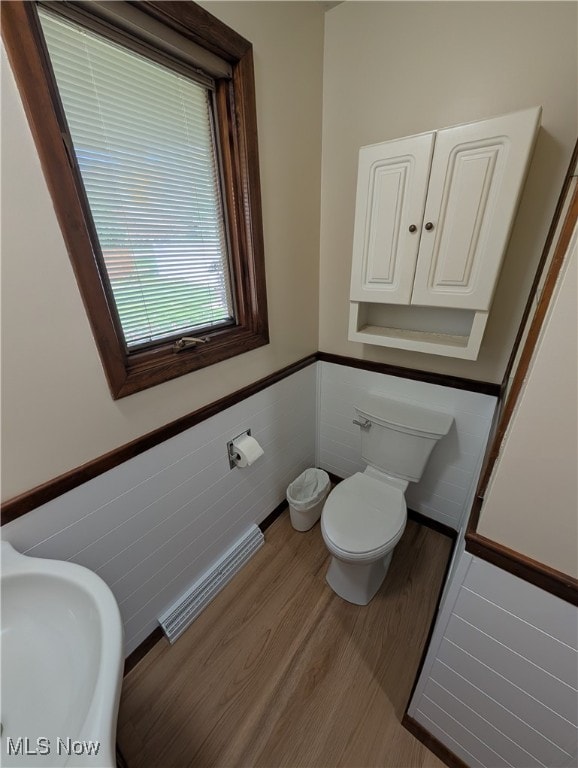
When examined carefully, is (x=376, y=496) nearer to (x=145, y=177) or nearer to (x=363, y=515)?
(x=363, y=515)

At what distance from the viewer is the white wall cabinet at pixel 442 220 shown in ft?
3.25

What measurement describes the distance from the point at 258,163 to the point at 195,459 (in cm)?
118

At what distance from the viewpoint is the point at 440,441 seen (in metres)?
1.55

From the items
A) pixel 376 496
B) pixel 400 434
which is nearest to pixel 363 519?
pixel 376 496

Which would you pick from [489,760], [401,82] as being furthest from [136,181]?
[489,760]

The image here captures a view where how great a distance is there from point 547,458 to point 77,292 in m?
1.13

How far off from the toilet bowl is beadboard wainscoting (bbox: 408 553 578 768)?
15.1 inches

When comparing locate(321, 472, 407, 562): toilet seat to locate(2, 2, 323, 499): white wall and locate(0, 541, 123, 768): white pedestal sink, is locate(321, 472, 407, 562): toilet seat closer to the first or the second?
locate(2, 2, 323, 499): white wall

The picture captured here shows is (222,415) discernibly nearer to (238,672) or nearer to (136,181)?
(136,181)

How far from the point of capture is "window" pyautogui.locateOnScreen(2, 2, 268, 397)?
0.73m

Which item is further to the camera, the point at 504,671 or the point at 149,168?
the point at 149,168

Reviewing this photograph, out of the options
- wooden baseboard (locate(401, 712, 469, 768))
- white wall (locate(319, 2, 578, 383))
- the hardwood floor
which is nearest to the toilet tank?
white wall (locate(319, 2, 578, 383))

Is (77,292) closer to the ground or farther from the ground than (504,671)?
farther from the ground

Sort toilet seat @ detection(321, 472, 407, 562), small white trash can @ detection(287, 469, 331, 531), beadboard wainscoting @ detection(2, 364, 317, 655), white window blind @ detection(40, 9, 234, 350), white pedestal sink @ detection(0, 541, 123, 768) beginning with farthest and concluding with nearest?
small white trash can @ detection(287, 469, 331, 531) < toilet seat @ detection(321, 472, 407, 562) < beadboard wainscoting @ detection(2, 364, 317, 655) < white window blind @ detection(40, 9, 234, 350) < white pedestal sink @ detection(0, 541, 123, 768)
